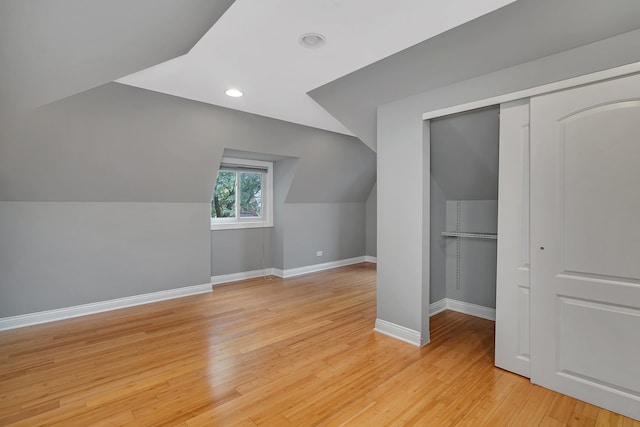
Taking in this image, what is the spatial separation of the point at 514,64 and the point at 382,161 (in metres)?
1.28

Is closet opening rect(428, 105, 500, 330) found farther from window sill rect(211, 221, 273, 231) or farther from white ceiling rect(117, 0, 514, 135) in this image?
window sill rect(211, 221, 273, 231)

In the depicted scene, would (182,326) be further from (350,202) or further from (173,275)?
(350,202)

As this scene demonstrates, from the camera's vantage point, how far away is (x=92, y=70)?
6.28ft

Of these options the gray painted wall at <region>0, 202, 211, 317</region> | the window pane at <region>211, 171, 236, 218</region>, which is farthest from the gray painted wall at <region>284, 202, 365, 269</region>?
the gray painted wall at <region>0, 202, 211, 317</region>

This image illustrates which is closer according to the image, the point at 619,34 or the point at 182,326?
the point at 619,34

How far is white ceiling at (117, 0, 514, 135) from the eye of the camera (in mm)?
1758

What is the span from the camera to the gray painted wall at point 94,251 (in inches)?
130

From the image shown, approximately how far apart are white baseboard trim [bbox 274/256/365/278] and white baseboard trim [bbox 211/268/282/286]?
1.07 feet

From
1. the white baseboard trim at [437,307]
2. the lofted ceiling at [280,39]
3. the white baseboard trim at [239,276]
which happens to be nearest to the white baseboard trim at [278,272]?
the white baseboard trim at [239,276]

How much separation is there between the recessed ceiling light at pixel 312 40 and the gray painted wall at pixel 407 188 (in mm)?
797

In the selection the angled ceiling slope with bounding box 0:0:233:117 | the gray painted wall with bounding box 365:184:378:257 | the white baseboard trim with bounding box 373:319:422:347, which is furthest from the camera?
the gray painted wall with bounding box 365:184:378:257

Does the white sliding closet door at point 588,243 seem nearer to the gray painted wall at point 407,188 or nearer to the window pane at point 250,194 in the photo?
the gray painted wall at point 407,188

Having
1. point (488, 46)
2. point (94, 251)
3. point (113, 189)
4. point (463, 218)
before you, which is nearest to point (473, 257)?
point (463, 218)

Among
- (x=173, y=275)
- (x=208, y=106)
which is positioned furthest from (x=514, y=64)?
(x=173, y=275)
